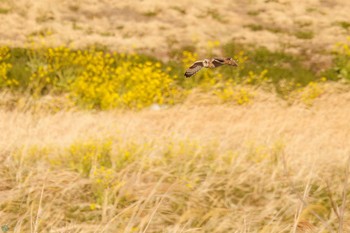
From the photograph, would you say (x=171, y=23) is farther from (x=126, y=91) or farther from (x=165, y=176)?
(x=165, y=176)

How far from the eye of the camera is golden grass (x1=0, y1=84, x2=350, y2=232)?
3258mm

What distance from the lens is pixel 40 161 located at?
400 centimetres

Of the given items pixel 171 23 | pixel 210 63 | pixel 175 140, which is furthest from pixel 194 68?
pixel 171 23

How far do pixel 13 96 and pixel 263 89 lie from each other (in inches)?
153

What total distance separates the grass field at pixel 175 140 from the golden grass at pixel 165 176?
13mm

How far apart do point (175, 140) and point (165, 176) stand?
0.87 metres

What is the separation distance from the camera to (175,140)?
455cm

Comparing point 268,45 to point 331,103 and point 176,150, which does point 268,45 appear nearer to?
point 331,103

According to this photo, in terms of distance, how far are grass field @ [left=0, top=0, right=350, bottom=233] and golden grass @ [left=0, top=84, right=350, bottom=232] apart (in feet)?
0.04

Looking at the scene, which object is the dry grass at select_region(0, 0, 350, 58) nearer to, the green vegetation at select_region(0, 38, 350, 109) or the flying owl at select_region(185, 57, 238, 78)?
the green vegetation at select_region(0, 38, 350, 109)

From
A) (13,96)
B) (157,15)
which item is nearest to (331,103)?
(13,96)

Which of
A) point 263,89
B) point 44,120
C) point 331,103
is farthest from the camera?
point 263,89

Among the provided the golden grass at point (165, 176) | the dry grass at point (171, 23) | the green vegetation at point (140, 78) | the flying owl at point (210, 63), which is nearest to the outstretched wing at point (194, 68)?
the flying owl at point (210, 63)

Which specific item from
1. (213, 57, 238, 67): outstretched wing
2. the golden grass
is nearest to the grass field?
the golden grass
